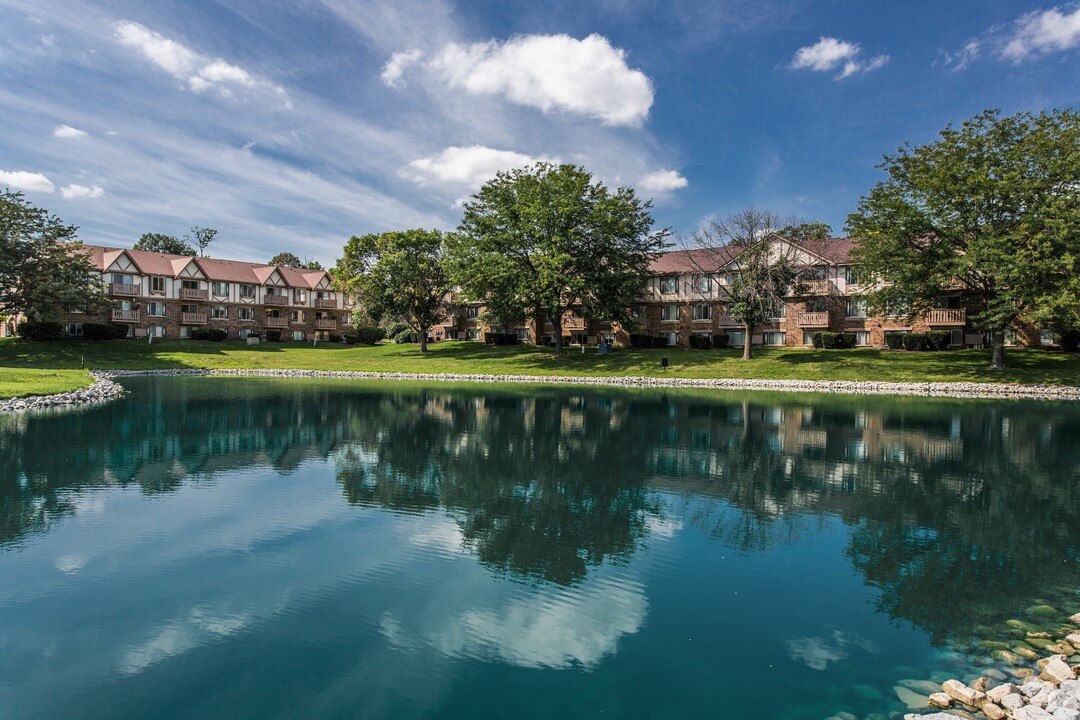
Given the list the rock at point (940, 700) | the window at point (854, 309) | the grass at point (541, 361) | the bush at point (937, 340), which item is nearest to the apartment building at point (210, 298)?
the grass at point (541, 361)

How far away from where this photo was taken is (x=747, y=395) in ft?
116

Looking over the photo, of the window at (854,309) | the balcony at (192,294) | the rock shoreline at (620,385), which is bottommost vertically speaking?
the rock shoreline at (620,385)

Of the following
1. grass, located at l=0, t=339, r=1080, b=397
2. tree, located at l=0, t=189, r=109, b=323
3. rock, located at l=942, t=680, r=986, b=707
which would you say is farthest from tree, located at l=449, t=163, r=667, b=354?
rock, located at l=942, t=680, r=986, b=707

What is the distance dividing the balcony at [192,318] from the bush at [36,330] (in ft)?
38.9

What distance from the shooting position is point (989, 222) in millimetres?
38875

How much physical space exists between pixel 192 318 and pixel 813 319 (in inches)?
2446

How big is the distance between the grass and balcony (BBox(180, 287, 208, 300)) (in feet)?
27.4

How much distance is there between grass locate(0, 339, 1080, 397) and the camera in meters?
40.3

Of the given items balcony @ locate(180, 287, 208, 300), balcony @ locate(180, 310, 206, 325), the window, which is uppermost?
balcony @ locate(180, 287, 208, 300)

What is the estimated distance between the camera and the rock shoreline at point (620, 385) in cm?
2842

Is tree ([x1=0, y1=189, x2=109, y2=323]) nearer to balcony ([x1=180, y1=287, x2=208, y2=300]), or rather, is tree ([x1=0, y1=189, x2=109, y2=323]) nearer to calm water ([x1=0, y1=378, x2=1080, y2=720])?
balcony ([x1=180, y1=287, x2=208, y2=300])

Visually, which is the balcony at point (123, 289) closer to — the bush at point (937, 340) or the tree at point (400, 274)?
the tree at point (400, 274)

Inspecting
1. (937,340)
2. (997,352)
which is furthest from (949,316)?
(997,352)

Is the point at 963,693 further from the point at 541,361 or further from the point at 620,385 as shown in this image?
the point at 541,361
